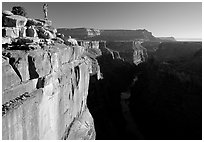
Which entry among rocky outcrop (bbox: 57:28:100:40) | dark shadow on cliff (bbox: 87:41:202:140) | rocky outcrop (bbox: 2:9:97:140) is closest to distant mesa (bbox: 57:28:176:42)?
rocky outcrop (bbox: 57:28:100:40)

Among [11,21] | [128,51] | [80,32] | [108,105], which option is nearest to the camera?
[11,21]

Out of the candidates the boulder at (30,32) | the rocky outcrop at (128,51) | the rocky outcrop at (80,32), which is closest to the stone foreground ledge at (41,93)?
the boulder at (30,32)

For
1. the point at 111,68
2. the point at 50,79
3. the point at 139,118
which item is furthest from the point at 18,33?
the point at 111,68

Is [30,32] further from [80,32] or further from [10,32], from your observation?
[80,32]

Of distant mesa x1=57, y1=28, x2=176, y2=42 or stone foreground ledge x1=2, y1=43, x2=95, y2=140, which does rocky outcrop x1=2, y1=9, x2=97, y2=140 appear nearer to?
stone foreground ledge x1=2, y1=43, x2=95, y2=140

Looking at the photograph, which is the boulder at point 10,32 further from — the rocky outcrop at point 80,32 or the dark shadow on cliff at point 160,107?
the rocky outcrop at point 80,32

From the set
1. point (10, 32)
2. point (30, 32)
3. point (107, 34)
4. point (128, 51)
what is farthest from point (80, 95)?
point (107, 34)

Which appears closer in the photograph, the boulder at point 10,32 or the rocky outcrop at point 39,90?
the rocky outcrop at point 39,90

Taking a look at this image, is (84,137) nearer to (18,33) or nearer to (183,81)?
(18,33)
